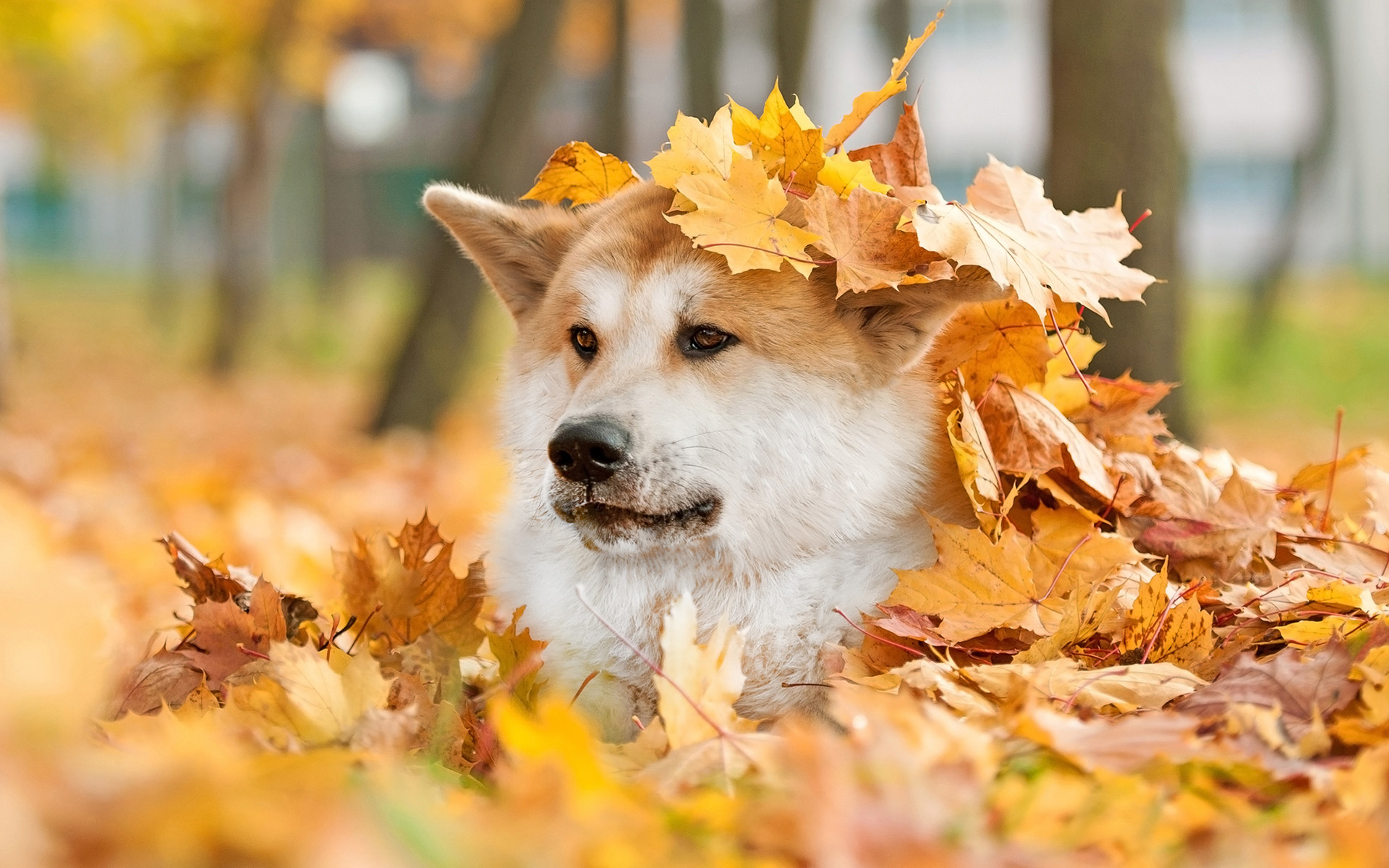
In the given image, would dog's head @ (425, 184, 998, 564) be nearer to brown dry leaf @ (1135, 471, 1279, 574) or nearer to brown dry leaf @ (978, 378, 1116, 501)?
brown dry leaf @ (978, 378, 1116, 501)

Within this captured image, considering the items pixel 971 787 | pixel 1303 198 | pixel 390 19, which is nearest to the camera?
pixel 971 787

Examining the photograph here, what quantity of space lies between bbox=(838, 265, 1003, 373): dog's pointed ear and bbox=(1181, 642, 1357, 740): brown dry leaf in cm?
82

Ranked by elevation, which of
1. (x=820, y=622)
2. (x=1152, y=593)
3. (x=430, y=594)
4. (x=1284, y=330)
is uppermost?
(x=1152, y=593)

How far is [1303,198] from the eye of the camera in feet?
46.2

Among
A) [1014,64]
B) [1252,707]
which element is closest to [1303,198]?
[1252,707]

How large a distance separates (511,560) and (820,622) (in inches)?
31.3

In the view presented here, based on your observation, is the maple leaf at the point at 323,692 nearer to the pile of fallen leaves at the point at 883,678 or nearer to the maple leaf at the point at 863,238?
the pile of fallen leaves at the point at 883,678

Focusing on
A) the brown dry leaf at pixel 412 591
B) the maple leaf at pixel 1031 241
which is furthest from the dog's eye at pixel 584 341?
Answer: the maple leaf at pixel 1031 241

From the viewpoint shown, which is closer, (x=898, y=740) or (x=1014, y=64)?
(x=898, y=740)

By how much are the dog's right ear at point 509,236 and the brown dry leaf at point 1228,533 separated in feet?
5.01

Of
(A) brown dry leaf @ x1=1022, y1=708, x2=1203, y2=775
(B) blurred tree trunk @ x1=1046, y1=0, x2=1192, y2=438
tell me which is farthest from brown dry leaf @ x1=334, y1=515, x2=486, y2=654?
(B) blurred tree trunk @ x1=1046, y1=0, x2=1192, y2=438

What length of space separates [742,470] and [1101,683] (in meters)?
0.80

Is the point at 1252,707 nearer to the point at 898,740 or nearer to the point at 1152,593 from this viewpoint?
the point at 1152,593

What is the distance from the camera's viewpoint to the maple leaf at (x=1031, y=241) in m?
2.28
